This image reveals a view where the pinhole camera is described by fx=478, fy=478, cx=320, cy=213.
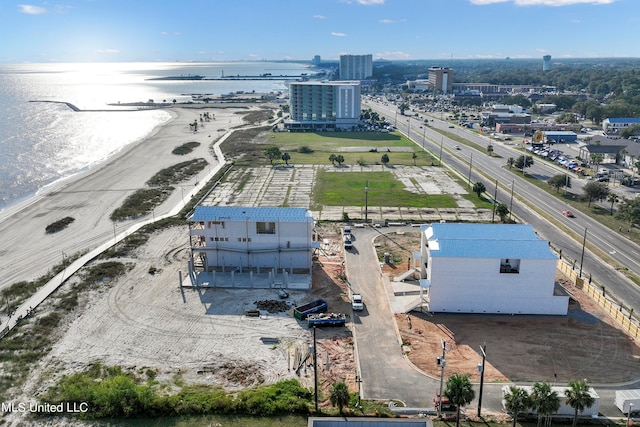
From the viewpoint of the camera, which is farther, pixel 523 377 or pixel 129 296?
pixel 129 296

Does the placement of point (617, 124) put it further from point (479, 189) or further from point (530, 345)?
point (530, 345)

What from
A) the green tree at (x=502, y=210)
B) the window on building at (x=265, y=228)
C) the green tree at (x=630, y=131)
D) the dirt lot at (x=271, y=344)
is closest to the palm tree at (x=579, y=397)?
the dirt lot at (x=271, y=344)

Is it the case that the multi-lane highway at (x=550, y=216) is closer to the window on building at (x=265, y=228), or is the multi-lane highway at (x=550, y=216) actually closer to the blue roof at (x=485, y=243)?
the blue roof at (x=485, y=243)

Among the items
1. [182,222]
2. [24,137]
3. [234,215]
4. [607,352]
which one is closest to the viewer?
[607,352]

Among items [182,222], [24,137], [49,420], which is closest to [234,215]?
[182,222]

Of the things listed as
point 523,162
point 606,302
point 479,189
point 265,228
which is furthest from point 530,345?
point 523,162

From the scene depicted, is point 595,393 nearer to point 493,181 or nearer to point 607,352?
point 607,352
